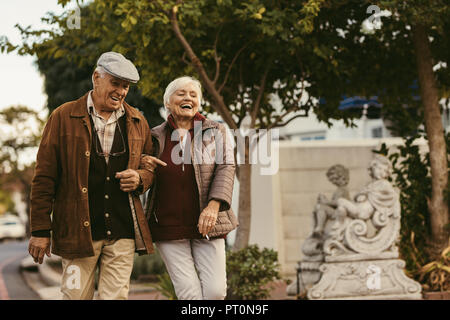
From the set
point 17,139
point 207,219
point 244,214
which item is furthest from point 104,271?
point 17,139

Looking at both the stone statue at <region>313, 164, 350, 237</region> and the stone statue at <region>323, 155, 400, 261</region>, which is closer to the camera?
the stone statue at <region>323, 155, 400, 261</region>

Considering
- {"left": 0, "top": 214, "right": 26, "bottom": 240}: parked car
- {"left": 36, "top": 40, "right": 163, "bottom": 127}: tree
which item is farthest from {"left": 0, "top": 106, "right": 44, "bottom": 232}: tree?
{"left": 36, "top": 40, "right": 163, "bottom": 127}: tree

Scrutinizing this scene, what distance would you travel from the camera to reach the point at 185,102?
12.0ft

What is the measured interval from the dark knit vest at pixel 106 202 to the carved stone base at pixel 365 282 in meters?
4.05

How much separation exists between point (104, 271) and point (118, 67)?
1.05 meters

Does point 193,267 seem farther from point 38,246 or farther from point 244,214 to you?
point 244,214

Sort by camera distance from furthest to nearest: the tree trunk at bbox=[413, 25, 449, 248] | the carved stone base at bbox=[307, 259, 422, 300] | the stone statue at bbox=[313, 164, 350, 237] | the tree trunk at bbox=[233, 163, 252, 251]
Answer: the stone statue at bbox=[313, 164, 350, 237] → the tree trunk at bbox=[413, 25, 449, 248] → the tree trunk at bbox=[233, 163, 252, 251] → the carved stone base at bbox=[307, 259, 422, 300]

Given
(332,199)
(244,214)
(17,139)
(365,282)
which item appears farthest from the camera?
(17,139)

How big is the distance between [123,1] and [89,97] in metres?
3.35

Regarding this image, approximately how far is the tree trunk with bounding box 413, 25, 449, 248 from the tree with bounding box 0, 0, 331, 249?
1.37 metres

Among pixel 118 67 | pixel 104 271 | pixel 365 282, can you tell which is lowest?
pixel 365 282

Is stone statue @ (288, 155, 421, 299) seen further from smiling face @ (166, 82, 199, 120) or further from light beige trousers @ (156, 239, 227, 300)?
smiling face @ (166, 82, 199, 120)

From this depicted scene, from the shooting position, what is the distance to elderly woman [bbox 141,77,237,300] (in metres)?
3.54

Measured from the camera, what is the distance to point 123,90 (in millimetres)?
3408
